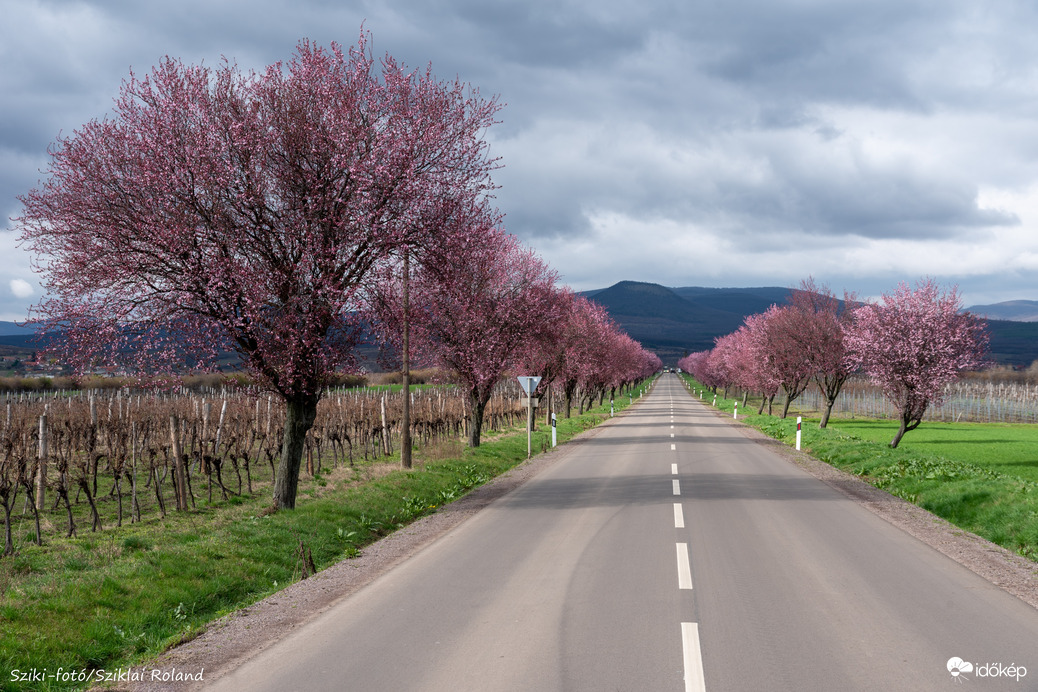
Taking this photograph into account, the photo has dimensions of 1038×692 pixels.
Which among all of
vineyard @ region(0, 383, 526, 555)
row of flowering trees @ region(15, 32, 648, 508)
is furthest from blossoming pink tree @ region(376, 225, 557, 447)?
row of flowering trees @ region(15, 32, 648, 508)

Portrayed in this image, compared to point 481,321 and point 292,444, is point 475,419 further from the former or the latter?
point 292,444

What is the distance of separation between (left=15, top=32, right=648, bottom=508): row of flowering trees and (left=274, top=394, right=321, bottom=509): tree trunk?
29 mm

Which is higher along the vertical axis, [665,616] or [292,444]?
[292,444]

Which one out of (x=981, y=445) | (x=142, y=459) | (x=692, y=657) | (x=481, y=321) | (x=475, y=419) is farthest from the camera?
(x=981, y=445)

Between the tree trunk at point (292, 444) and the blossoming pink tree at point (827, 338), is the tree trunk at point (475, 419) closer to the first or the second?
the tree trunk at point (292, 444)

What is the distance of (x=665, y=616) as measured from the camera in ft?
22.3

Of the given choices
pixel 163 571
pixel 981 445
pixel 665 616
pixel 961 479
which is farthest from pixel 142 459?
pixel 981 445

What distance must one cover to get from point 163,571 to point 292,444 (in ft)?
17.5

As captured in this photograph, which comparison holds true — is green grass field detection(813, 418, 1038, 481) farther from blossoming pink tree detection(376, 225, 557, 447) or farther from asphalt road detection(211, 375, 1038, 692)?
asphalt road detection(211, 375, 1038, 692)

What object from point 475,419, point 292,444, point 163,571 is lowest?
point 163,571

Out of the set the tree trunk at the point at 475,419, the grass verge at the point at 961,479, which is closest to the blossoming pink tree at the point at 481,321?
the tree trunk at the point at 475,419

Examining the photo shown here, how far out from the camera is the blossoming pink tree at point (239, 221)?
11766 mm

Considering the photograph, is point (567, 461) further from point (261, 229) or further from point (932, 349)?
point (932, 349)

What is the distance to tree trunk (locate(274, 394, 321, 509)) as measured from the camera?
13711 mm
